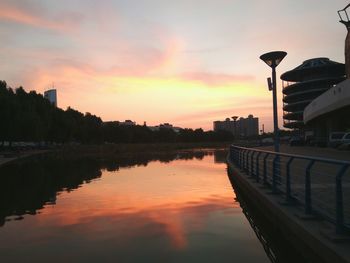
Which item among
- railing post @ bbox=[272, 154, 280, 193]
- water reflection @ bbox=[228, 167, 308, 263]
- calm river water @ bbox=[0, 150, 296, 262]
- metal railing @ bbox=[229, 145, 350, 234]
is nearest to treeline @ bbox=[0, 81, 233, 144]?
calm river water @ bbox=[0, 150, 296, 262]

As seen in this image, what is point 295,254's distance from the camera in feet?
29.8

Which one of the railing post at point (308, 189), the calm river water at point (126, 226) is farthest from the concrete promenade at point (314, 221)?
the calm river water at point (126, 226)

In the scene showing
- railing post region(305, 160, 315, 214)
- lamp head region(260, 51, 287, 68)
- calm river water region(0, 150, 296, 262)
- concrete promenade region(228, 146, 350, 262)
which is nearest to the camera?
concrete promenade region(228, 146, 350, 262)

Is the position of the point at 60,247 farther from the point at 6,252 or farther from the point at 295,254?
the point at 295,254

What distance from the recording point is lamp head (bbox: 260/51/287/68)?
725 inches

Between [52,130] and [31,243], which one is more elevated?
[52,130]

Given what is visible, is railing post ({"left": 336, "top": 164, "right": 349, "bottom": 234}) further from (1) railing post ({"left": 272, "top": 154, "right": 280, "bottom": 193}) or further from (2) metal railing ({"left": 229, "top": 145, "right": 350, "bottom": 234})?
(1) railing post ({"left": 272, "top": 154, "right": 280, "bottom": 193})

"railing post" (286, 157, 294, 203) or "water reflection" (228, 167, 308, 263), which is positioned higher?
"railing post" (286, 157, 294, 203)

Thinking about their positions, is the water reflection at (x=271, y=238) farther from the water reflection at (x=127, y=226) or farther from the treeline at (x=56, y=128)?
the treeline at (x=56, y=128)

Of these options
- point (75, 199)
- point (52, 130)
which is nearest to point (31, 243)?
point (75, 199)

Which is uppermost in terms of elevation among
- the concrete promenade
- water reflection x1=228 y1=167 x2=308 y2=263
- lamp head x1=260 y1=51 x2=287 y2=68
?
lamp head x1=260 y1=51 x2=287 y2=68

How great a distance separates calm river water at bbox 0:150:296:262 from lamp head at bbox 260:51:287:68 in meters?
5.64

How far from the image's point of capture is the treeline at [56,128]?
68544 millimetres

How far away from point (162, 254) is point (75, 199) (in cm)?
960
